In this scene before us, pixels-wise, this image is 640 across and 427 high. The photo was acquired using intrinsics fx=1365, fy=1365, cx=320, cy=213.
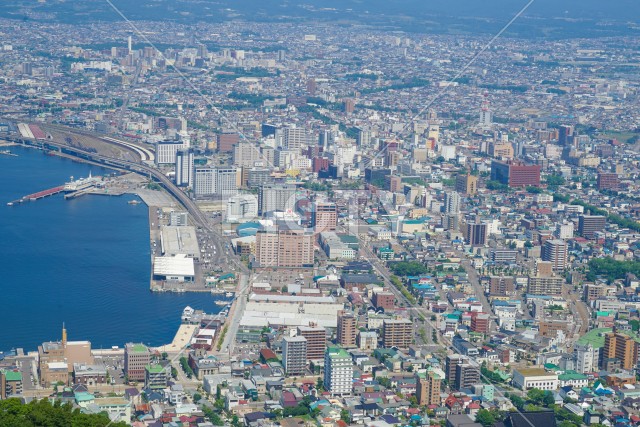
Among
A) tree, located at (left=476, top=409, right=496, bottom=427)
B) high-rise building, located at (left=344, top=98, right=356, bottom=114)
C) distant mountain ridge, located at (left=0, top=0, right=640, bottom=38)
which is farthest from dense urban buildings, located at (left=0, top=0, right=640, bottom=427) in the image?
distant mountain ridge, located at (left=0, top=0, right=640, bottom=38)

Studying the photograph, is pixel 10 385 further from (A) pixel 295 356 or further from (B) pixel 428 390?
(B) pixel 428 390

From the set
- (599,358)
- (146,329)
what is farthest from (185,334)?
(599,358)

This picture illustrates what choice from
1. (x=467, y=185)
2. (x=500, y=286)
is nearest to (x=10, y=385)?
(x=500, y=286)

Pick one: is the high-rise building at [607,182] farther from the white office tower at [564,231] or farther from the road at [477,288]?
A: the road at [477,288]

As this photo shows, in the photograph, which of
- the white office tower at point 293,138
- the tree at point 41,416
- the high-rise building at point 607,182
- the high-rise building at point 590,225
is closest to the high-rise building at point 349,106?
the white office tower at point 293,138

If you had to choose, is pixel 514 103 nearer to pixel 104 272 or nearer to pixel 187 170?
pixel 187 170

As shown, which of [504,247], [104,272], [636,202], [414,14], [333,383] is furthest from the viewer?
[414,14]

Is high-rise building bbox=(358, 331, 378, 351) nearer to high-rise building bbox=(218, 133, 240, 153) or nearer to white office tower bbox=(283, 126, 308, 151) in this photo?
white office tower bbox=(283, 126, 308, 151)
